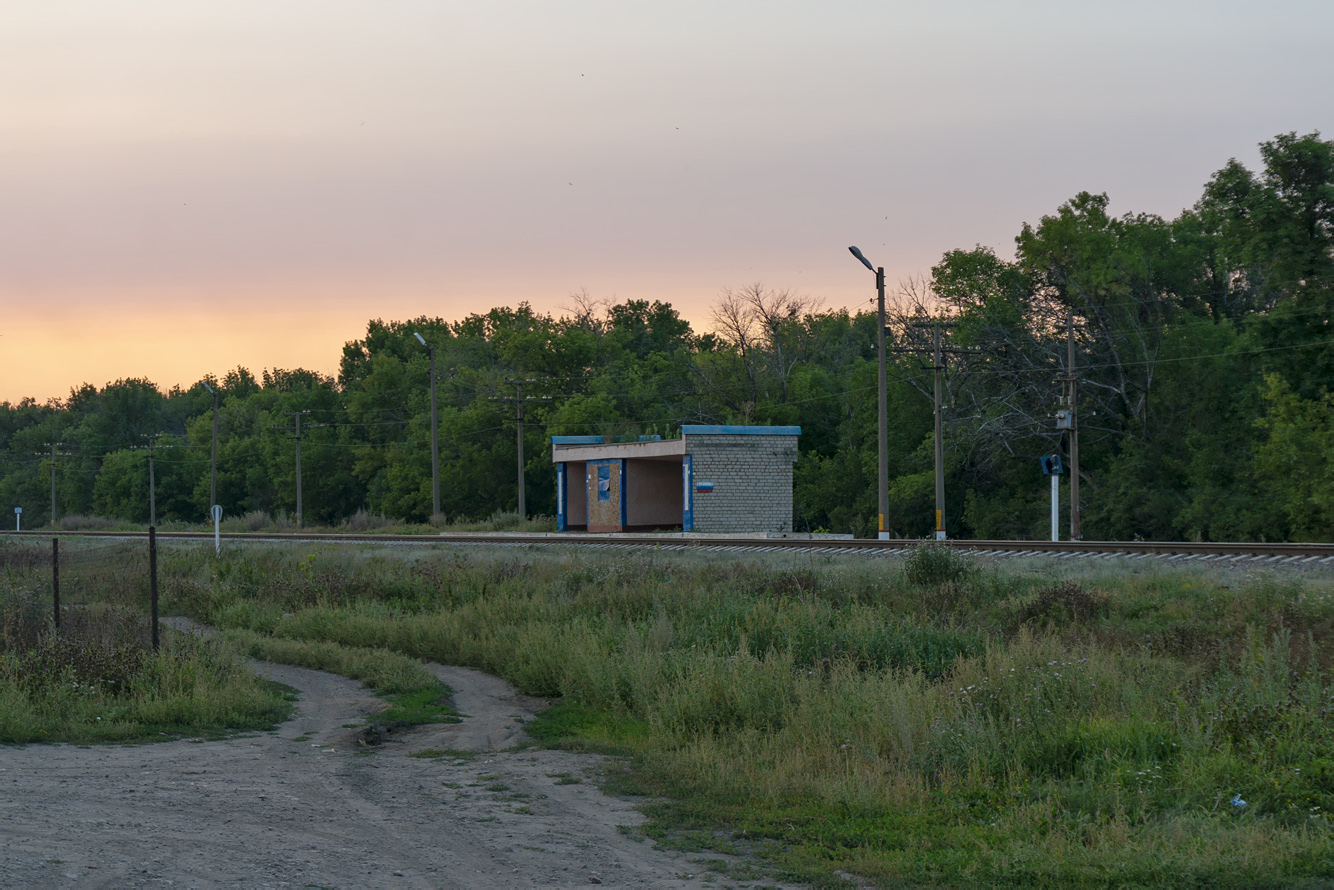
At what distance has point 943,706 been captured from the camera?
1001cm

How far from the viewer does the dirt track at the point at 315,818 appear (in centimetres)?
672

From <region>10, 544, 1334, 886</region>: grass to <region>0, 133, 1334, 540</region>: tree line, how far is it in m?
25.8

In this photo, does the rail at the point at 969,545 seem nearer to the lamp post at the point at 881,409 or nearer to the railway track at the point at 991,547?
the railway track at the point at 991,547

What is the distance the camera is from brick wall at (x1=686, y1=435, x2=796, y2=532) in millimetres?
42844

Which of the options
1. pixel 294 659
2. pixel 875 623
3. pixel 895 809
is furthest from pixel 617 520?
pixel 895 809

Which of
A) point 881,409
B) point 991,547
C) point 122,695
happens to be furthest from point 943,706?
point 881,409

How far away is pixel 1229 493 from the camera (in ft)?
146

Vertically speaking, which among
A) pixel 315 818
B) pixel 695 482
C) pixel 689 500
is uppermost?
pixel 695 482

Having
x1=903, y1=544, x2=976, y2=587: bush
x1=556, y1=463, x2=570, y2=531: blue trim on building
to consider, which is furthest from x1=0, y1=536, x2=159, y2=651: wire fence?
x1=556, y1=463, x2=570, y2=531: blue trim on building

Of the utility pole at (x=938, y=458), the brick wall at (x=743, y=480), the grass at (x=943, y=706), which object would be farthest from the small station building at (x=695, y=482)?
the grass at (x=943, y=706)

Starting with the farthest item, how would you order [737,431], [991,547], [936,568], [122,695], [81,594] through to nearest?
[737,431] < [991,547] < [81,594] < [936,568] < [122,695]

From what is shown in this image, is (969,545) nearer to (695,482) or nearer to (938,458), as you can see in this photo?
(938,458)

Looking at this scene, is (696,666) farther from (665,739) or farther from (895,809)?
(895,809)

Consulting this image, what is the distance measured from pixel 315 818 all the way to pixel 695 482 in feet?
114
